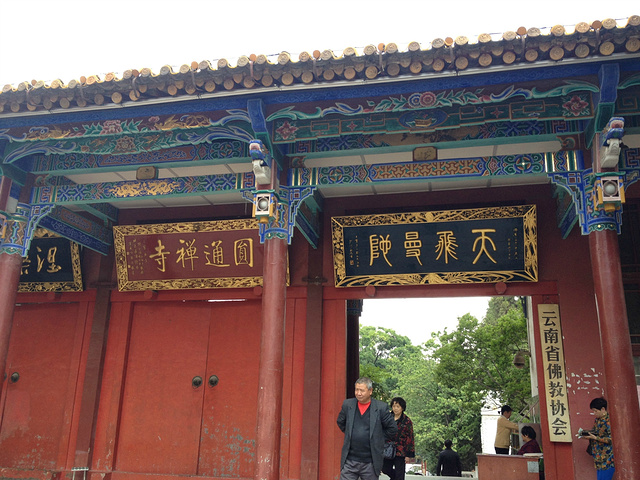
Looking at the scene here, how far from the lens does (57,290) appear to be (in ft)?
27.8

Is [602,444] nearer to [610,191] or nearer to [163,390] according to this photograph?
[610,191]

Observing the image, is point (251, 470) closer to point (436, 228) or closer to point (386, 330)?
point (436, 228)

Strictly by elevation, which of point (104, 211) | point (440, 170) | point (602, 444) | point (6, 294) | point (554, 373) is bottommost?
point (602, 444)

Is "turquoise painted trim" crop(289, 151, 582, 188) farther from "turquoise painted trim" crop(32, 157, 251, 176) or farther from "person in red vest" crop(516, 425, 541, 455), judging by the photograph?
"person in red vest" crop(516, 425, 541, 455)

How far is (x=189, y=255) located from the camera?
7.98 m

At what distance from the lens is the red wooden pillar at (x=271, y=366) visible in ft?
16.6

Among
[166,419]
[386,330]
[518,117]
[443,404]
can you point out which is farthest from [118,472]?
[386,330]

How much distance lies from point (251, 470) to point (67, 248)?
168 inches

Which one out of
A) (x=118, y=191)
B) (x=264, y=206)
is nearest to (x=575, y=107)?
(x=264, y=206)

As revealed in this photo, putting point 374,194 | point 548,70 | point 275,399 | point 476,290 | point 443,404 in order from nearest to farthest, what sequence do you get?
point 548,70, point 275,399, point 476,290, point 374,194, point 443,404

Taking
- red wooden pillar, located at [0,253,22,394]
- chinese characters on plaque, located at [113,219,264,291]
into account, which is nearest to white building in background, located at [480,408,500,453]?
chinese characters on plaque, located at [113,219,264,291]

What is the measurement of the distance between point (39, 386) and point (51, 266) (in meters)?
1.78

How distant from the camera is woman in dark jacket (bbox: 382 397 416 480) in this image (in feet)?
19.2

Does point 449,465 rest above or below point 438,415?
below
